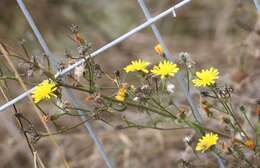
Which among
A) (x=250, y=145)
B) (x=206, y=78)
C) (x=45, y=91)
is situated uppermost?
(x=45, y=91)

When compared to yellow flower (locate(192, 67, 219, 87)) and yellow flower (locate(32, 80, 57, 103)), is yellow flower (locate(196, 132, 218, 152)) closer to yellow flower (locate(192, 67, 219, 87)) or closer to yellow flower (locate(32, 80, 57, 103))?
yellow flower (locate(192, 67, 219, 87))

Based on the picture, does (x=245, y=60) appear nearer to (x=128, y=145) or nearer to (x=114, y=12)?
(x=128, y=145)

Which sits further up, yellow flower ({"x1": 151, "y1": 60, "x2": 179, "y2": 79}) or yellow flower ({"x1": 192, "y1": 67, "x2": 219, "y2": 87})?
yellow flower ({"x1": 151, "y1": 60, "x2": 179, "y2": 79})

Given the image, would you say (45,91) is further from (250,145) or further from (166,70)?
(250,145)

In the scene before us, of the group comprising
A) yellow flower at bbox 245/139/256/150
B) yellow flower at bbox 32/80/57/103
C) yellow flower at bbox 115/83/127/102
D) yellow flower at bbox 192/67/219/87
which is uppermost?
yellow flower at bbox 32/80/57/103

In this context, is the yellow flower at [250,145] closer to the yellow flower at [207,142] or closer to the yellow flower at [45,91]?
the yellow flower at [207,142]

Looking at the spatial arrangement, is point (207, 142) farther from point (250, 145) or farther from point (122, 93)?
point (122, 93)

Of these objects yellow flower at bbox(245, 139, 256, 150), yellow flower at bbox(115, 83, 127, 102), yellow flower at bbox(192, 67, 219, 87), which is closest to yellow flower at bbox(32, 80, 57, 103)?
yellow flower at bbox(115, 83, 127, 102)

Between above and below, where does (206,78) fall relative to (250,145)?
above

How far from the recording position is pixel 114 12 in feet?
14.2

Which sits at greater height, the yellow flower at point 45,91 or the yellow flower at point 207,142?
the yellow flower at point 45,91

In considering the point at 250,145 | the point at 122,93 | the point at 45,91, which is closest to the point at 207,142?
the point at 250,145

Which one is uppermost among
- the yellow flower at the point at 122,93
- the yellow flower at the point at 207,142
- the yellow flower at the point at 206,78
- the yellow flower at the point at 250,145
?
the yellow flower at the point at 122,93

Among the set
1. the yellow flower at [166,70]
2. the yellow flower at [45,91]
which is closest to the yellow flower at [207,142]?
the yellow flower at [166,70]
